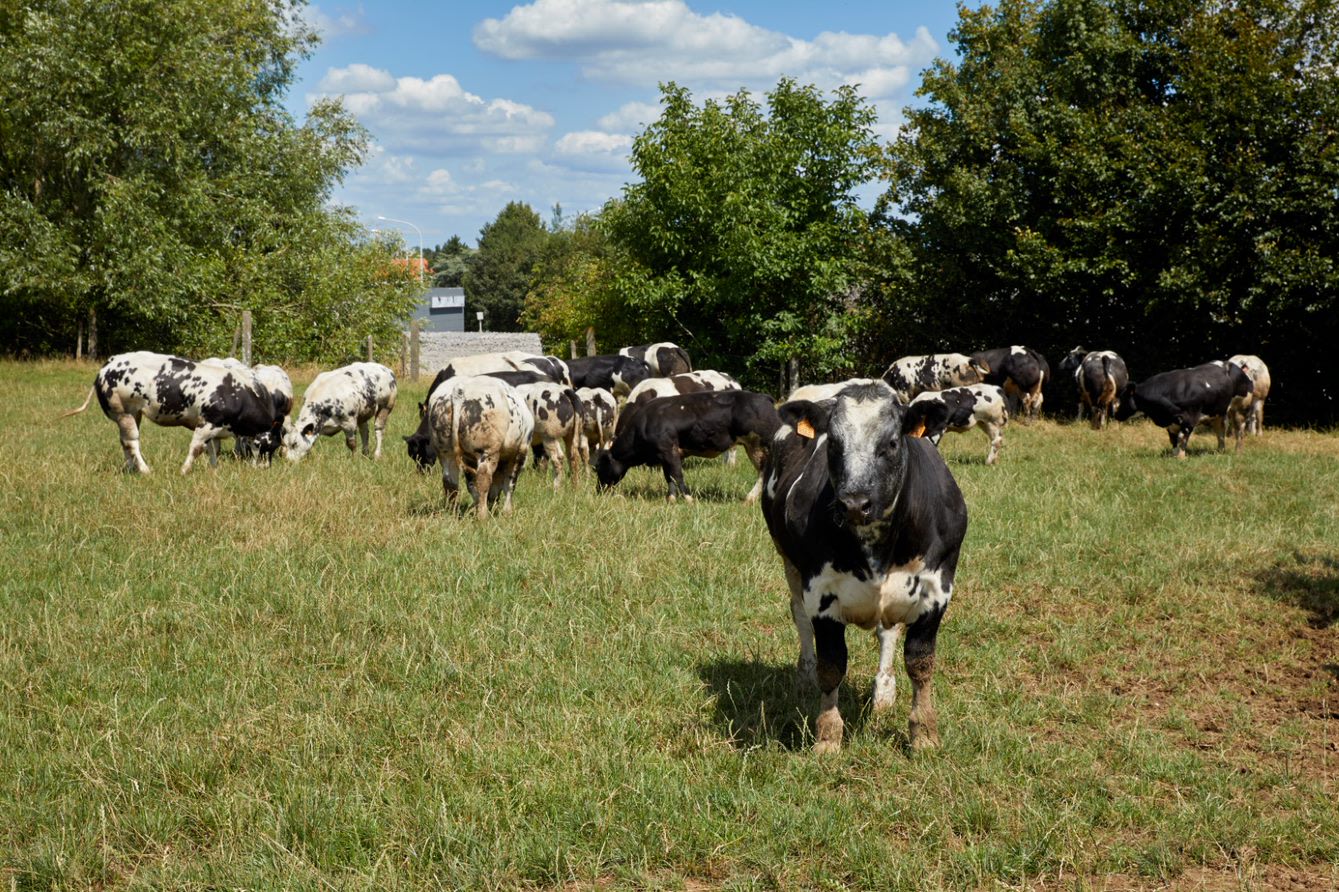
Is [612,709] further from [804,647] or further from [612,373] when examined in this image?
[612,373]

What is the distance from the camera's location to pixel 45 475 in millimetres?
13391

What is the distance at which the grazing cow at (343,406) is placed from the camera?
55.5 ft

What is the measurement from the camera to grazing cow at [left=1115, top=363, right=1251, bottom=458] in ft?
59.9

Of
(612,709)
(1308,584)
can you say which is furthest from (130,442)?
(1308,584)

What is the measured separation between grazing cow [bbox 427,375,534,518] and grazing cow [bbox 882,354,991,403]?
49.3 ft

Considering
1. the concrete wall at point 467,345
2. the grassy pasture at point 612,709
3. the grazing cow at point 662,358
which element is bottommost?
the grassy pasture at point 612,709

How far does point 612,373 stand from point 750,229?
26.1 feet

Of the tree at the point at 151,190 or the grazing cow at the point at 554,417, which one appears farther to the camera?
the tree at the point at 151,190

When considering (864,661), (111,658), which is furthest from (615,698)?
(111,658)

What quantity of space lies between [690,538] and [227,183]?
30.2 meters

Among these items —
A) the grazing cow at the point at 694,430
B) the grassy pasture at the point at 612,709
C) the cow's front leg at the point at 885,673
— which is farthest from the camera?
the grazing cow at the point at 694,430

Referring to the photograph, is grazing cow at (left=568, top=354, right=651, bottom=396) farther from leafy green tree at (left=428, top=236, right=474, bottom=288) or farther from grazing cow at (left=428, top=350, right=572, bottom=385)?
leafy green tree at (left=428, top=236, right=474, bottom=288)

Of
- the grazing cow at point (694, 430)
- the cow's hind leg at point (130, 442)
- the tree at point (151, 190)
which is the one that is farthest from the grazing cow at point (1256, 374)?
the tree at point (151, 190)

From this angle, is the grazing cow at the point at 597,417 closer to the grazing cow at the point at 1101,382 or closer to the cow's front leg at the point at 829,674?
the cow's front leg at the point at 829,674
